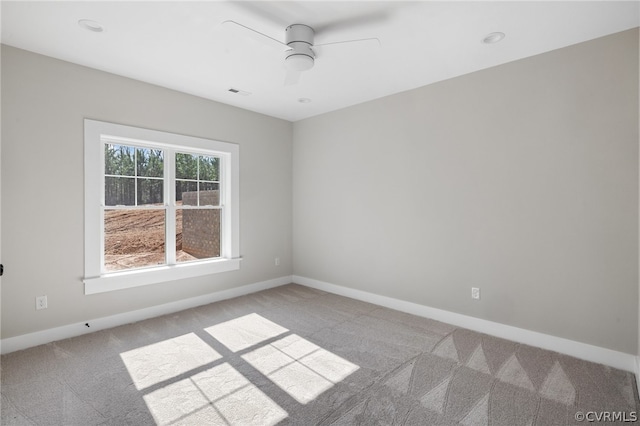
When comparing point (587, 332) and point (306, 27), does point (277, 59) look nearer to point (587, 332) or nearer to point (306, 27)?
point (306, 27)

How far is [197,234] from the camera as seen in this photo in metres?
4.30

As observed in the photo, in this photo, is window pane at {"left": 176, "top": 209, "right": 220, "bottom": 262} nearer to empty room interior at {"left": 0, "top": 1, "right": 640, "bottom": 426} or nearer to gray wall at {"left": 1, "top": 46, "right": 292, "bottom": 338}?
empty room interior at {"left": 0, "top": 1, "right": 640, "bottom": 426}

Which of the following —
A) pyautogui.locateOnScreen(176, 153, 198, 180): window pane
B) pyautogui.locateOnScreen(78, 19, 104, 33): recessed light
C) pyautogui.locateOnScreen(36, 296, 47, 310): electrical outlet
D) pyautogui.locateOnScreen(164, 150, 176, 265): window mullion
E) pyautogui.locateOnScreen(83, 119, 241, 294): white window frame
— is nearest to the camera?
pyautogui.locateOnScreen(78, 19, 104, 33): recessed light

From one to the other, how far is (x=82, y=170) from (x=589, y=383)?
187 inches

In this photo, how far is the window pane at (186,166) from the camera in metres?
4.07

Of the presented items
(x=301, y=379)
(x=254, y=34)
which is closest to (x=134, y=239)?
(x=301, y=379)

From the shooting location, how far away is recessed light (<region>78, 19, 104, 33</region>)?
243cm

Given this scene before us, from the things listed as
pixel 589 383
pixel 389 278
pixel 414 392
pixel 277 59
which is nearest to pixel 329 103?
pixel 277 59

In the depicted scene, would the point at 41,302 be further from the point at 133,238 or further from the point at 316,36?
the point at 316,36

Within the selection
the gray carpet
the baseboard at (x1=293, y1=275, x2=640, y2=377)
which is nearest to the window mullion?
the gray carpet

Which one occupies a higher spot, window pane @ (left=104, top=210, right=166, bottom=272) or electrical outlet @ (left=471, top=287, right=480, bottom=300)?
window pane @ (left=104, top=210, right=166, bottom=272)

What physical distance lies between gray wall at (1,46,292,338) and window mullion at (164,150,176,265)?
1.06ft

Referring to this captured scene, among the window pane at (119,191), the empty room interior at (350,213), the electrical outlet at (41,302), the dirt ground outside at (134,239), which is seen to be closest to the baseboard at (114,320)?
the empty room interior at (350,213)

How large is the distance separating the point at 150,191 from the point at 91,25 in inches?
71.2
